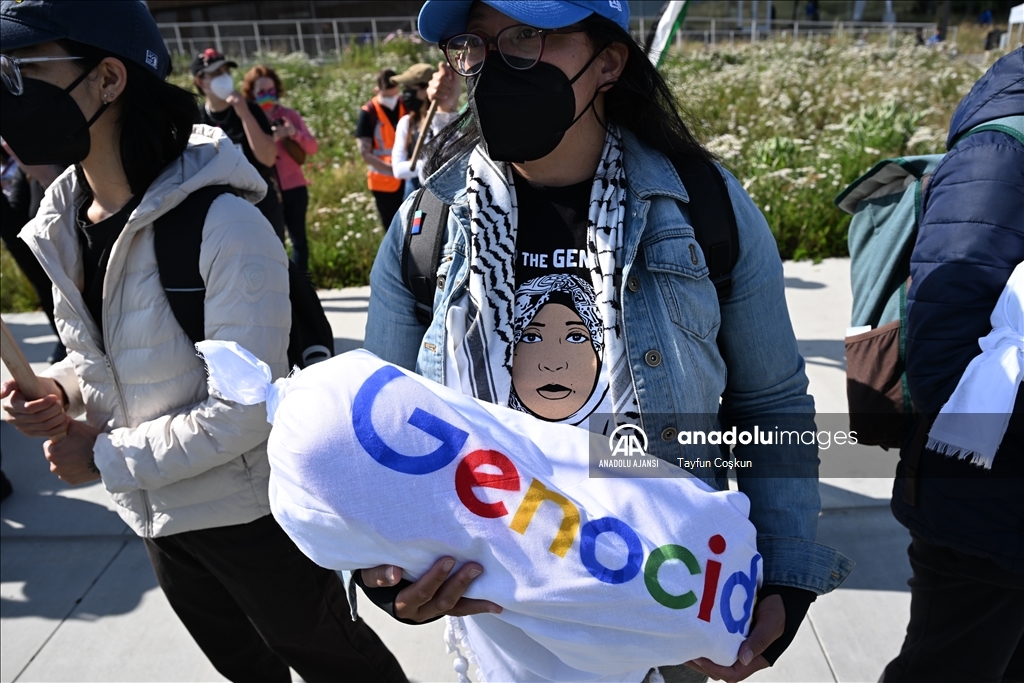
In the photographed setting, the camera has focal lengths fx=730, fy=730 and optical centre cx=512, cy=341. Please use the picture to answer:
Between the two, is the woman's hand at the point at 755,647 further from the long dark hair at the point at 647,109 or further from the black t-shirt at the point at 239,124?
the black t-shirt at the point at 239,124

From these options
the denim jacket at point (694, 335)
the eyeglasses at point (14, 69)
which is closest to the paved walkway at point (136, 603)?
the denim jacket at point (694, 335)

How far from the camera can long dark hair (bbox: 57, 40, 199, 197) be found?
181 cm

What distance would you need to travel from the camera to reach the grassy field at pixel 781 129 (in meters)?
6.56

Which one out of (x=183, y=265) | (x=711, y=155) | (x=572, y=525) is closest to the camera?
(x=572, y=525)

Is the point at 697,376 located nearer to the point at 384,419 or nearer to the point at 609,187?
the point at 609,187

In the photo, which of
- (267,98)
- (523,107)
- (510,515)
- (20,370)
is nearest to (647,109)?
(523,107)

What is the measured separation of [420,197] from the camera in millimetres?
1553

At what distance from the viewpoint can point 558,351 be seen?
138cm

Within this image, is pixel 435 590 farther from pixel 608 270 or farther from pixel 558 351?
pixel 608 270

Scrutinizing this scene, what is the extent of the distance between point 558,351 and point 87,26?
4.42 ft

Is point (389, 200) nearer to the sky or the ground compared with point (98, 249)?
nearer to the ground

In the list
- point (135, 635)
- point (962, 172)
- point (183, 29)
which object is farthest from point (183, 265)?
point (183, 29)

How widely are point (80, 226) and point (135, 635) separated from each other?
183cm

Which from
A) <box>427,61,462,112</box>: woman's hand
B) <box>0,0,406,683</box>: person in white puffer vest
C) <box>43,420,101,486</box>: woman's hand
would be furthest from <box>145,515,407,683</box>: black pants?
<box>427,61,462,112</box>: woman's hand
